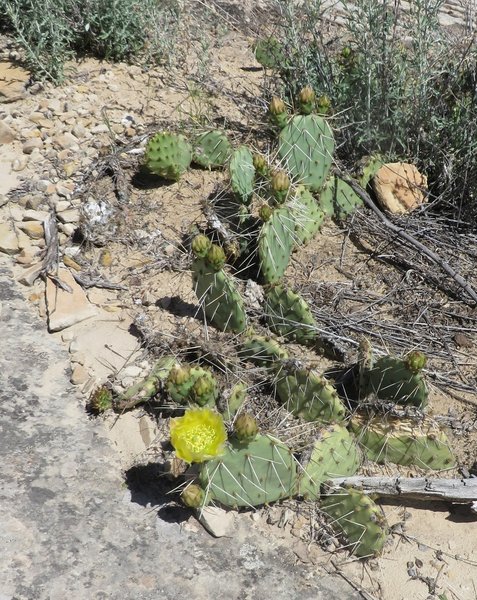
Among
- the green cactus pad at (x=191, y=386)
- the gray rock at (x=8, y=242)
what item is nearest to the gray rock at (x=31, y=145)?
the gray rock at (x=8, y=242)

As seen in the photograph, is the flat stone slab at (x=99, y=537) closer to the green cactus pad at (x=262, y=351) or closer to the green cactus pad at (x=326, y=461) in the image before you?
the green cactus pad at (x=326, y=461)

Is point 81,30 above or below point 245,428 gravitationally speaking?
above

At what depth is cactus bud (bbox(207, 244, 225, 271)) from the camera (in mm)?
3461

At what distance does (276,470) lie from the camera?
2982mm

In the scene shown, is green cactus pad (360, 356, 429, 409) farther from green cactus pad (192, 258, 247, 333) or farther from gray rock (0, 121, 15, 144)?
gray rock (0, 121, 15, 144)

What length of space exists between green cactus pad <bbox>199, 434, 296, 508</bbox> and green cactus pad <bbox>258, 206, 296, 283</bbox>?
3.67 ft

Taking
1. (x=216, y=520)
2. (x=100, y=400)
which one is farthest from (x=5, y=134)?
(x=216, y=520)

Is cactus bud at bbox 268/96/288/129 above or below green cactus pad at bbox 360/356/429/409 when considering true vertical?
above

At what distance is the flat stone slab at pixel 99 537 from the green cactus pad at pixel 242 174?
1.30 meters

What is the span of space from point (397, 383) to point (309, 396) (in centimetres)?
35

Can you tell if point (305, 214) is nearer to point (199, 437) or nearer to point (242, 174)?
point (242, 174)

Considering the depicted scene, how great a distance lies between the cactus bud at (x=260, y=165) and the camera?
12.8ft

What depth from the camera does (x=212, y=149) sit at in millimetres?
4676

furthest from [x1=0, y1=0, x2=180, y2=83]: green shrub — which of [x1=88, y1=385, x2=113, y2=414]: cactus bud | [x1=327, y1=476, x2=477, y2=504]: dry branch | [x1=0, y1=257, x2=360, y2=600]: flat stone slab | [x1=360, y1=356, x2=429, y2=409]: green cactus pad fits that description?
[x1=327, y1=476, x2=477, y2=504]: dry branch
